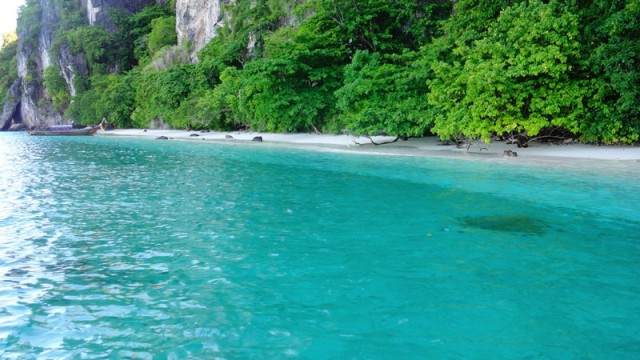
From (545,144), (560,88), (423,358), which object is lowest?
(423,358)

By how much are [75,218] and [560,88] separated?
14824mm

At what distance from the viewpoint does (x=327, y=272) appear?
17.9ft

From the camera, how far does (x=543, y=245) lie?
6430mm

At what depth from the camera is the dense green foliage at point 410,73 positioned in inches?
600

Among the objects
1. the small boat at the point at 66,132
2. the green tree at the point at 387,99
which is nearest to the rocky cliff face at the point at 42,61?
the small boat at the point at 66,132

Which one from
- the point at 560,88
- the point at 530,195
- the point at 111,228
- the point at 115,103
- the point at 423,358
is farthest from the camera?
the point at 115,103

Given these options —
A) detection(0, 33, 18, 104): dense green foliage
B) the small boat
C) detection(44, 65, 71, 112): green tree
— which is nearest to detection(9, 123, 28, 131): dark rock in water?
detection(0, 33, 18, 104): dense green foliage

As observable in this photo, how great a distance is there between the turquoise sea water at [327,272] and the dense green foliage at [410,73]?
553cm

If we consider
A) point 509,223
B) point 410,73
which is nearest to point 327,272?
point 509,223

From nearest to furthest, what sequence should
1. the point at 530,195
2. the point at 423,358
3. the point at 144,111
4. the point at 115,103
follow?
the point at 423,358
the point at 530,195
the point at 144,111
the point at 115,103

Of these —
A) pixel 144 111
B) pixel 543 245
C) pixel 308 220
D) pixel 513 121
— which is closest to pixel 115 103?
pixel 144 111

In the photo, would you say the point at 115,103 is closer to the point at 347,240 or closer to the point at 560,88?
the point at 560,88

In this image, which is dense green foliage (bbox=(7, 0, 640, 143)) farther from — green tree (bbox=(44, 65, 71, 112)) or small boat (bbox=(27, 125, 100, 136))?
green tree (bbox=(44, 65, 71, 112))

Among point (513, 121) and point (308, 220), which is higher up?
point (513, 121)
